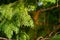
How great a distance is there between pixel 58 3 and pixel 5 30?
2.09 feet

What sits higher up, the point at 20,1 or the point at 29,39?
the point at 20,1

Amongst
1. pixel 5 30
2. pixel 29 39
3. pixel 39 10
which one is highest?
pixel 39 10

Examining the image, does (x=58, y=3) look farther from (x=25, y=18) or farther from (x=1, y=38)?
(x=1, y=38)

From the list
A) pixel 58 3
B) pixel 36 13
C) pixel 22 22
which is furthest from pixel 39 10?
pixel 22 22

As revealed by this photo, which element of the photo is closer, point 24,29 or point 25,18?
point 25,18

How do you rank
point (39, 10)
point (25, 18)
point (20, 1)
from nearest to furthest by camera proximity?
1. point (25, 18)
2. point (20, 1)
3. point (39, 10)

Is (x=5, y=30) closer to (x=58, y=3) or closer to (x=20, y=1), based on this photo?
(x=20, y=1)

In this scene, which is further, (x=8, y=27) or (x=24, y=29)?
(x=24, y=29)

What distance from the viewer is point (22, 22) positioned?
1.64 m

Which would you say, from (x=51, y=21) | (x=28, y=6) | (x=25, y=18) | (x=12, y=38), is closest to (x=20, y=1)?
(x=28, y=6)

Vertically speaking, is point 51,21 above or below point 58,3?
below

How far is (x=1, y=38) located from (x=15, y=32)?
218 millimetres

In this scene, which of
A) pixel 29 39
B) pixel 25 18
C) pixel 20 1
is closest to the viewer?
pixel 25 18

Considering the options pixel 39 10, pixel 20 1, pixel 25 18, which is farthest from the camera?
pixel 39 10
